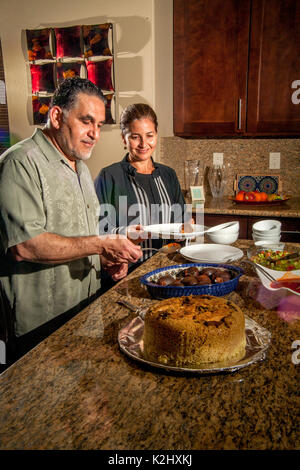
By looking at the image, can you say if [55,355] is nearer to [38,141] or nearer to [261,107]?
[38,141]

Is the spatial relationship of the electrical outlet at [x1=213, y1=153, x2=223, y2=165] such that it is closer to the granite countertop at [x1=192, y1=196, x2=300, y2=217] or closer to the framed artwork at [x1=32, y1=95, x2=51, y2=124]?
the granite countertop at [x1=192, y1=196, x2=300, y2=217]

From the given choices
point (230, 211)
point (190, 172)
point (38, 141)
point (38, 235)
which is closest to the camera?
point (38, 235)

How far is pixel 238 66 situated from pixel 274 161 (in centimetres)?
95

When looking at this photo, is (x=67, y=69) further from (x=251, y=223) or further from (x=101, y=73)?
(x=251, y=223)

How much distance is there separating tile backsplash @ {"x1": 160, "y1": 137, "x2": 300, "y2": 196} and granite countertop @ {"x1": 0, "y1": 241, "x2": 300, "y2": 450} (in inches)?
105

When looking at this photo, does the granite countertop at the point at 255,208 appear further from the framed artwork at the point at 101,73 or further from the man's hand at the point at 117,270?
the man's hand at the point at 117,270

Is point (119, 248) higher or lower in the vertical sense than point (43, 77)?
lower

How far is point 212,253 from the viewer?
161 centimetres

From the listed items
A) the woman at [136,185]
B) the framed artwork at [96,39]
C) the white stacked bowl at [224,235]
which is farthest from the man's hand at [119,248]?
the framed artwork at [96,39]

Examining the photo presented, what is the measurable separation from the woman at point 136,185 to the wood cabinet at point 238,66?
1.31m

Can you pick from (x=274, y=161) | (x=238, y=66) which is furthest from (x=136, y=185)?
(x=274, y=161)

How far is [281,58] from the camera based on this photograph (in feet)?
10.1

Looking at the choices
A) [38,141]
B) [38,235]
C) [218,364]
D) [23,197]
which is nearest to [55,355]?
[218,364]
